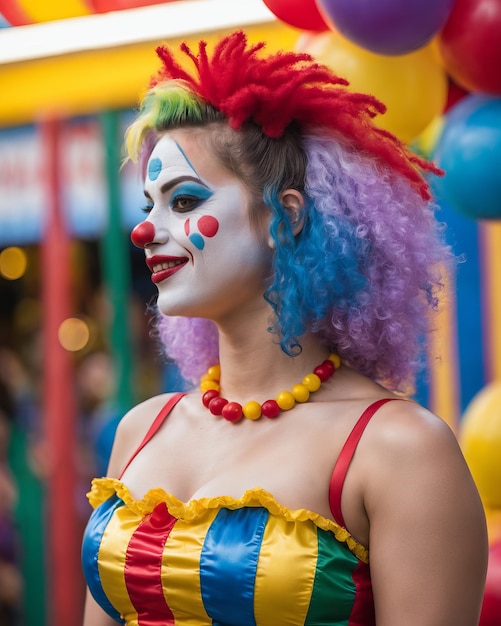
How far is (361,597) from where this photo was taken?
144cm

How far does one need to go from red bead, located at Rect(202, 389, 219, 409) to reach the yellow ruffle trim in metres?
0.21

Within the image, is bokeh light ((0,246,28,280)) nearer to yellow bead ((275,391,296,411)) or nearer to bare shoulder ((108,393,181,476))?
bare shoulder ((108,393,181,476))

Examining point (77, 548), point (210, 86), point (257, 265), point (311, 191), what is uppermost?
point (210, 86)

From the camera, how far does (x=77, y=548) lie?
3834 mm

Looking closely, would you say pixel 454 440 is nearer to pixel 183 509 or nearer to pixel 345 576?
pixel 345 576

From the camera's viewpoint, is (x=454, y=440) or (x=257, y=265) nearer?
(x=454, y=440)

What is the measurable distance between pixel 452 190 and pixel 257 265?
2.32ft

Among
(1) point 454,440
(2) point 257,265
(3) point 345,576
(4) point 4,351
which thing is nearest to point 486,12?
(2) point 257,265

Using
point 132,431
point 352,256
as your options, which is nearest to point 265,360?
point 352,256

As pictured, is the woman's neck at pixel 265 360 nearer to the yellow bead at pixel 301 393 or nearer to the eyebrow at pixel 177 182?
the yellow bead at pixel 301 393

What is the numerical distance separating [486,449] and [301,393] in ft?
2.74

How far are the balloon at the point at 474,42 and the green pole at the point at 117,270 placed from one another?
82.3 inches

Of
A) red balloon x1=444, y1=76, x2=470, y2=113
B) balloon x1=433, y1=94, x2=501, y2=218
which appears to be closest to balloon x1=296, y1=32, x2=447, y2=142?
balloon x1=433, y1=94, x2=501, y2=218

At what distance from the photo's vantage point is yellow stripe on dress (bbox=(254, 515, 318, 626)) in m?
1.40
